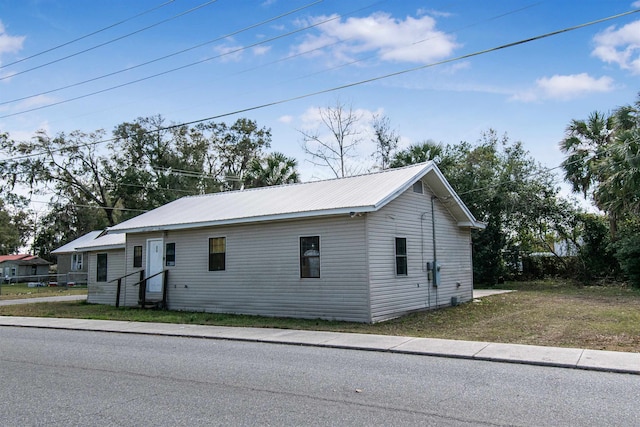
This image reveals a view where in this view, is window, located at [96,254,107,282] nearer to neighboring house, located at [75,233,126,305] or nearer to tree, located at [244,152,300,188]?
neighboring house, located at [75,233,126,305]

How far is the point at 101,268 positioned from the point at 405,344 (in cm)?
1589

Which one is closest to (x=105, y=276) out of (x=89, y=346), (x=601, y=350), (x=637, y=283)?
(x=89, y=346)

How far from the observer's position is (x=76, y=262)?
3962 cm

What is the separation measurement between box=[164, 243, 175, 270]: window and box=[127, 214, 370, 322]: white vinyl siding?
8.1 inches

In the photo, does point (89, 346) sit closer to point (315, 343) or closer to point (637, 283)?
point (315, 343)

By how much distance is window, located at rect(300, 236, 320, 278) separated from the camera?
1371 centimetres

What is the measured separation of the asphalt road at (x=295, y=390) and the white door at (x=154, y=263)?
835 cm

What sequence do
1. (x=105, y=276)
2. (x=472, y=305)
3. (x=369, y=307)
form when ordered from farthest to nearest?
(x=105, y=276)
(x=472, y=305)
(x=369, y=307)

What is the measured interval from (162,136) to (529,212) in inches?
1170

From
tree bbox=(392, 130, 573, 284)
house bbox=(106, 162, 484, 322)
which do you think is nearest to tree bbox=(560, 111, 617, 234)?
tree bbox=(392, 130, 573, 284)

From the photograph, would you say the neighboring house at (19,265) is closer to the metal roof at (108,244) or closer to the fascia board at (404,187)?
the metal roof at (108,244)

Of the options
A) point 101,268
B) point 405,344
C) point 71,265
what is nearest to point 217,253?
point 101,268

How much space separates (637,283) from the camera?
21.2 m

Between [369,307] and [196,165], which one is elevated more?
[196,165]
